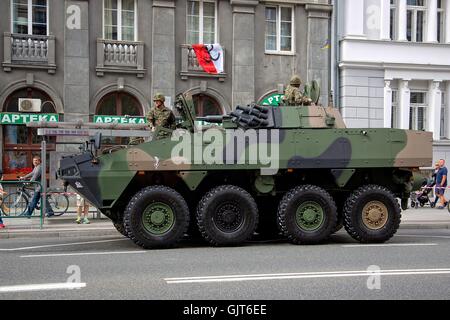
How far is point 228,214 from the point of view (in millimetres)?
10414

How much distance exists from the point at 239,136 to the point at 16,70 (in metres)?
11.6

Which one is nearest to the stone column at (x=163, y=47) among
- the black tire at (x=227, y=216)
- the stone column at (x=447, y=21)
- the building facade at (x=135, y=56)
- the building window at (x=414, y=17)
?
the building facade at (x=135, y=56)

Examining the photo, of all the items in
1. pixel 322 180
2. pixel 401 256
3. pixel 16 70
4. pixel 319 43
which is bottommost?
pixel 401 256

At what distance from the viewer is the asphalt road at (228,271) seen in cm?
665

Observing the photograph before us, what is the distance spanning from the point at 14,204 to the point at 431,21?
16.9m

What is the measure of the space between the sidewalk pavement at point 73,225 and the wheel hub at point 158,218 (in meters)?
3.28

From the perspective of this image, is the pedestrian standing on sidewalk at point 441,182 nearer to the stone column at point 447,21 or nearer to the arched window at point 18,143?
the stone column at point 447,21

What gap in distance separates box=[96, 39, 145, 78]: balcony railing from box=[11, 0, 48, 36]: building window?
1832mm

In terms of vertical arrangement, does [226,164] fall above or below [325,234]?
above

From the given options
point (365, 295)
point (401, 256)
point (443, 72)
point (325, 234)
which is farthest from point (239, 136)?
point (443, 72)

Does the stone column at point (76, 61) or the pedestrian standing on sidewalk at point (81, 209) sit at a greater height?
the stone column at point (76, 61)

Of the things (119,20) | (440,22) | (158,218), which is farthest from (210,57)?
(158,218)
